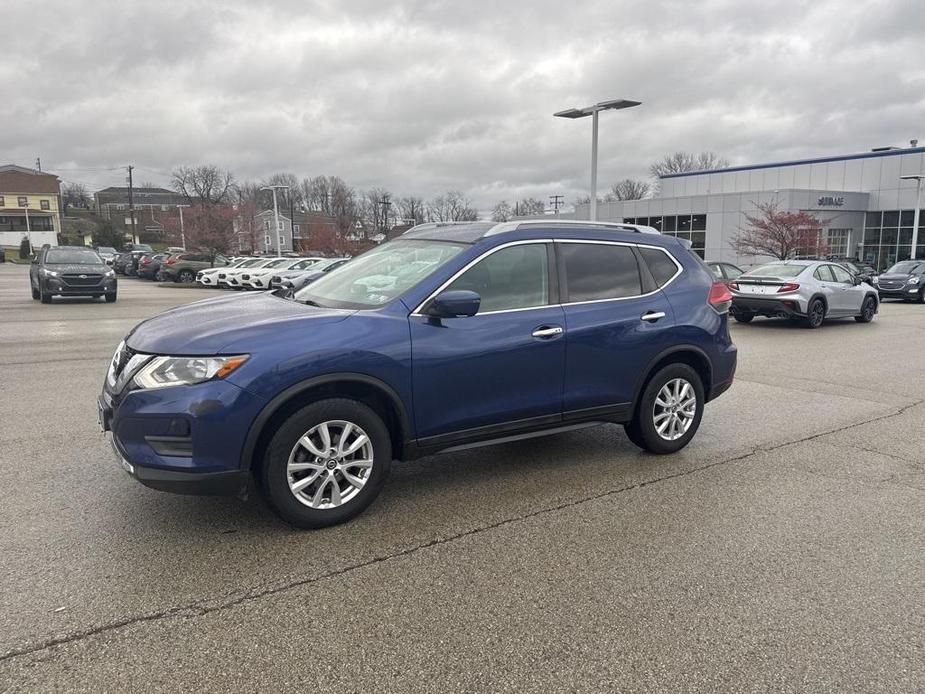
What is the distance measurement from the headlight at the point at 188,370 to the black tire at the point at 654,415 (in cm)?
311

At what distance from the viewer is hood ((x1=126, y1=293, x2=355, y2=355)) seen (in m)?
3.67

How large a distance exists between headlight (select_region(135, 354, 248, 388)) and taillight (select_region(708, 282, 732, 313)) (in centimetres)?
387

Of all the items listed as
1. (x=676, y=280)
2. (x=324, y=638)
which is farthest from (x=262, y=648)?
(x=676, y=280)

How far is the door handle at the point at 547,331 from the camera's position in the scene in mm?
4531

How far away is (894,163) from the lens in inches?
1706

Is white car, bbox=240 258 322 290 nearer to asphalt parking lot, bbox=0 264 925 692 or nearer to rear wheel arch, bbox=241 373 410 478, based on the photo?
asphalt parking lot, bbox=0 264 925 692

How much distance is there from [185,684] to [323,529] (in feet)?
4.56

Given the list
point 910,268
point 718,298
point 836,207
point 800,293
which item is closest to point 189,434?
point 718,298

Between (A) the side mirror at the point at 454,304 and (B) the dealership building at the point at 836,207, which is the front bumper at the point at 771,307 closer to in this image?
(A) the side mirror at the point at 454,304

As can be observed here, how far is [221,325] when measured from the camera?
12.8ft

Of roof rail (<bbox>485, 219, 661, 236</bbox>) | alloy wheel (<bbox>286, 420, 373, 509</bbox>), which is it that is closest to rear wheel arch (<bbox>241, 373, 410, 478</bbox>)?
alloy wheel (<bbox>286, 420, 373, 509</bbox>)

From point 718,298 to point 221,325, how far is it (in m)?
4.00

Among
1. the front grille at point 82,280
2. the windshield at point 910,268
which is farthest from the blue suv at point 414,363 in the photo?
the windshield at point 910,268

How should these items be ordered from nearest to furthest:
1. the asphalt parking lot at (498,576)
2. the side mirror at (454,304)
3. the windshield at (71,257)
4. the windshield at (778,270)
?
the asphalt parking lot at (498,576)
the side mirror at (454,304)
the windshield at (778,270)
the windshield at (71,257)
